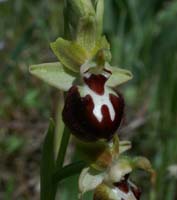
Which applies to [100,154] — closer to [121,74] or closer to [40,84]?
[121,74]

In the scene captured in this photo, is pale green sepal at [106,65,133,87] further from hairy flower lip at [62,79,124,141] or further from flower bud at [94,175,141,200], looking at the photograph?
flower bud at [94,175,141,200]

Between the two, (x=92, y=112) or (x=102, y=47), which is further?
(x=102, y=47)

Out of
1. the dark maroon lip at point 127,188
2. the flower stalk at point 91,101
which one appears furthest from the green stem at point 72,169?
the dark maroon lip at point 127,188

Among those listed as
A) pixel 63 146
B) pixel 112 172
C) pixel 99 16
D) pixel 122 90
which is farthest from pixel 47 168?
pixel 122 90

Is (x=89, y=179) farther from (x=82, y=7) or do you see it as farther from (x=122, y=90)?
(x=122, y=90)

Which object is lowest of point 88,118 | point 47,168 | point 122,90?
point 122,90

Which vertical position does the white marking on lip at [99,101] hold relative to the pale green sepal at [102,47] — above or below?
below

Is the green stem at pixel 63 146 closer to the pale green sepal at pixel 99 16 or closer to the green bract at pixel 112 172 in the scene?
the green bract at pixel 112 172

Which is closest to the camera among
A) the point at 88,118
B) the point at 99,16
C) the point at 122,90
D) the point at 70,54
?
the point at 88,118

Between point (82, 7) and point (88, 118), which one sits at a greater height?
point (82, 7)
